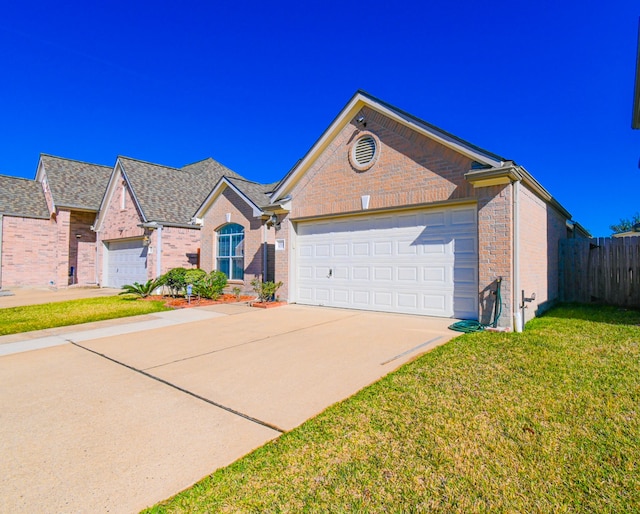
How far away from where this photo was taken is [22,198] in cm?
2088

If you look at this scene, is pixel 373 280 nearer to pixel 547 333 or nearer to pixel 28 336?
pixel 547 333

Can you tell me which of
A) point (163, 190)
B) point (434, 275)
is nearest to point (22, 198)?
point (163, 190)

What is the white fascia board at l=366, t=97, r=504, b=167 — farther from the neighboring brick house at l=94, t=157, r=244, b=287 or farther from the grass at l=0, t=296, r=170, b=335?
the neighboring brick house at l=94, t=157, r=244, b=287

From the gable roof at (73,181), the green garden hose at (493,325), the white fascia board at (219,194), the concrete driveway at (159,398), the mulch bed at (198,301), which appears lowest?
the concrete driveway at (159,398)

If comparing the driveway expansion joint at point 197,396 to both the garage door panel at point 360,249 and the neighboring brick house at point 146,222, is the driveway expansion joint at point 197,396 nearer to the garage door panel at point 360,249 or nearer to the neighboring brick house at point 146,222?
the garage door panel at point 360,249

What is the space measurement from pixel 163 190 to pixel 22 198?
32.8 ft

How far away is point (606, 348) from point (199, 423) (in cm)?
629

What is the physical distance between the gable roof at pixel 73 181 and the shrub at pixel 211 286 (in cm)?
1175

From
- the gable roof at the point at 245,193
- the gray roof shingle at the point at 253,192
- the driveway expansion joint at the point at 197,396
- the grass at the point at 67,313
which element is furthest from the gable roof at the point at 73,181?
the driveway expansion joint at the point at 197,396

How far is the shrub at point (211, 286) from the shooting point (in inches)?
507

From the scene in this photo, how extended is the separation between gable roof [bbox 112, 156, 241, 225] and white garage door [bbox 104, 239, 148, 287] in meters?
1.98

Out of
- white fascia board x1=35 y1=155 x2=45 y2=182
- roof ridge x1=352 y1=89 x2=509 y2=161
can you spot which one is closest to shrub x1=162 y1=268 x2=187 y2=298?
roof ridge x1=352 y1=89 x2=509 y2=161

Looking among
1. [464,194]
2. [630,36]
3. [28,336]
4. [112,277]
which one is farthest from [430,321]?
[112,277]

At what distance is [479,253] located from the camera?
24.9 ft
